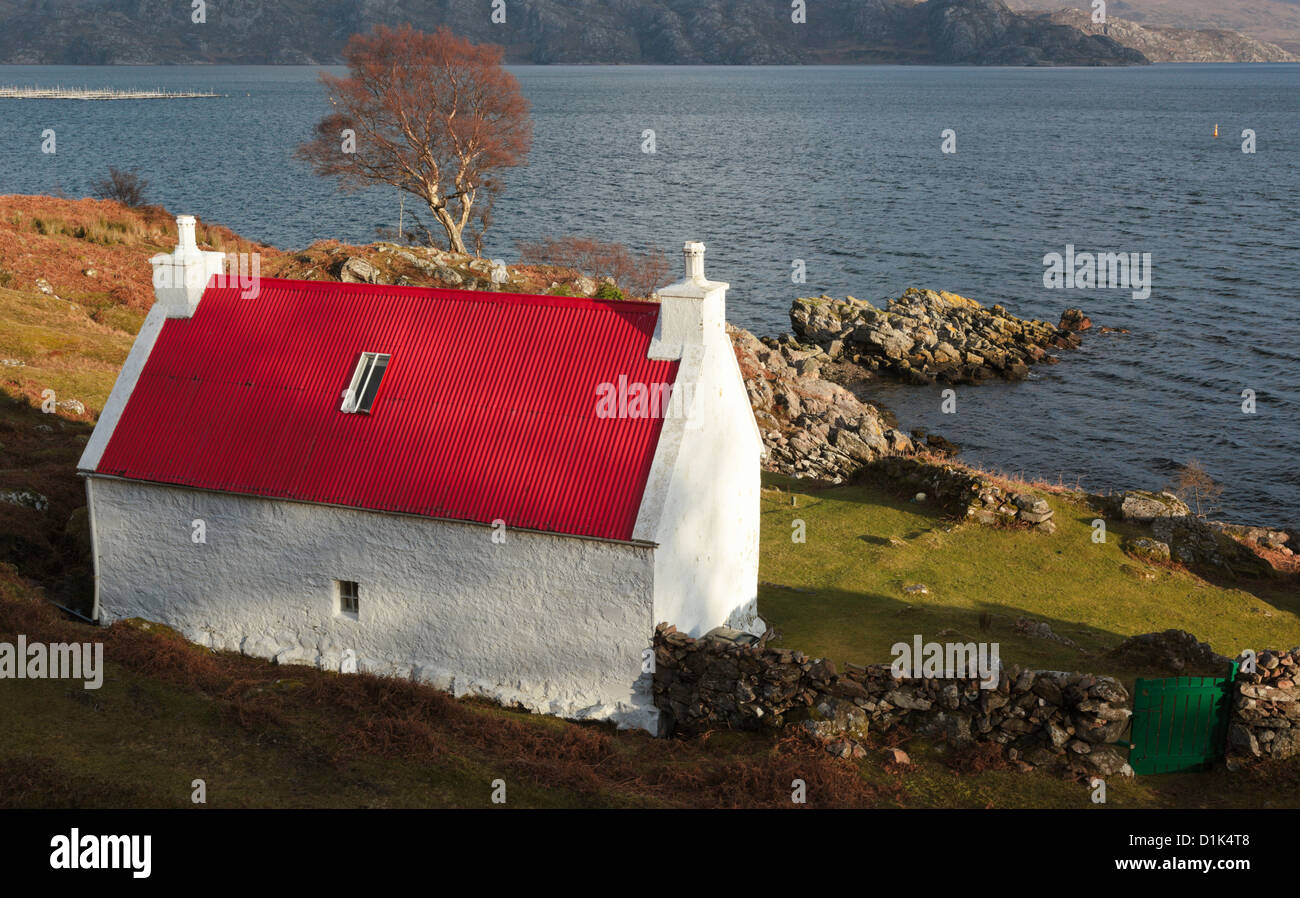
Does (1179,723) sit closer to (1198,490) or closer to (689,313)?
(689,313)

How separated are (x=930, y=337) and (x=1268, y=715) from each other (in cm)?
4937

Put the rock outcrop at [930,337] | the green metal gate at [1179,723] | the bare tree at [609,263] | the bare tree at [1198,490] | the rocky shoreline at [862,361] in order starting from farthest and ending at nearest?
the bare tree at [609,263], the rock outcrop at [930,337], the bare tree at [1198,490], the rocky shoreline at [862,361], the green metal gate at [1179,723]

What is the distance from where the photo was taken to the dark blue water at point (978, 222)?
55.6m

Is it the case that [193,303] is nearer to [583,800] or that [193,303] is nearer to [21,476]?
[21,476]

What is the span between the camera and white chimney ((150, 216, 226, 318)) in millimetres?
25375

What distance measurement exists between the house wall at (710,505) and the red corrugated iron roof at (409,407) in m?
0.68

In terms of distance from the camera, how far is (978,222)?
341 feet

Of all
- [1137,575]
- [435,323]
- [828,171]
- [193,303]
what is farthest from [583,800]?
[828,171]

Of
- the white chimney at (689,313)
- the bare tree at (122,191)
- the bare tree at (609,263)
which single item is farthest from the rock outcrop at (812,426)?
the bare tree at (122,191)

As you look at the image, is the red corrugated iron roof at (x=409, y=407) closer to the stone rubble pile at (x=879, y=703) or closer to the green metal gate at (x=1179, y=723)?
the stone rubble pile at (x=879, y=703)

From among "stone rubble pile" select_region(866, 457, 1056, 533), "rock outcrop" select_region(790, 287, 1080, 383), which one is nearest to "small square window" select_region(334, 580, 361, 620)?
"stone rubble pile" select_region(866, 457, 1056, 533)

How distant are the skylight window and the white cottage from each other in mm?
50

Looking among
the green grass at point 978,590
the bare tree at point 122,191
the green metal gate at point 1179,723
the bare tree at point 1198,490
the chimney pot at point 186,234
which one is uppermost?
→ the bare tree at point 122,191

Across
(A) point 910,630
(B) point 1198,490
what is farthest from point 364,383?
(B) point 1198,490
